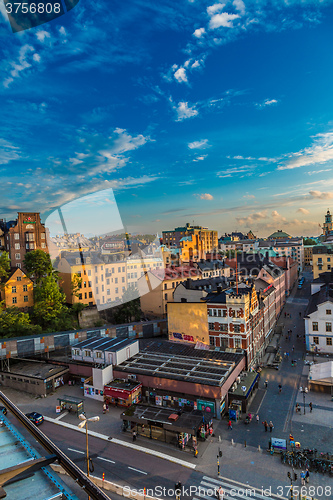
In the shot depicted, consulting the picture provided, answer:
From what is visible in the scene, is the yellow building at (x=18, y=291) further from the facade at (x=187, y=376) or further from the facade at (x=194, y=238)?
the facade at (x=194, y=238)

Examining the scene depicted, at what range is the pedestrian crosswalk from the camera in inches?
855

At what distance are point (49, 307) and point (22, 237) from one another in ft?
72.4

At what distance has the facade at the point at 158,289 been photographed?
224 feet

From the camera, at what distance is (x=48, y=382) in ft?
129

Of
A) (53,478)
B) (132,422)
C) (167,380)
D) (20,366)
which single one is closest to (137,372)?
(167,380)

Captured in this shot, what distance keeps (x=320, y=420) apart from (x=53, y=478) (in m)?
31.9

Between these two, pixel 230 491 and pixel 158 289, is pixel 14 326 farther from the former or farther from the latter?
pixel 230 491

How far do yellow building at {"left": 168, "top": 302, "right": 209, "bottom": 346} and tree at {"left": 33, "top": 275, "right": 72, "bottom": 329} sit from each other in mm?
22063

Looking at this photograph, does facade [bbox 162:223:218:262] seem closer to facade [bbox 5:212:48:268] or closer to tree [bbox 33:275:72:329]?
facade [bbox 5:212:48:268]

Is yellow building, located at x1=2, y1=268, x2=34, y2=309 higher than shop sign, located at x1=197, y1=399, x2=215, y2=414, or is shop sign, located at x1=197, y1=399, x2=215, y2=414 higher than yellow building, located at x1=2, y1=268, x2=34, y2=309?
yellow building, located at x1=2, y1=268, x2=34, y2=309

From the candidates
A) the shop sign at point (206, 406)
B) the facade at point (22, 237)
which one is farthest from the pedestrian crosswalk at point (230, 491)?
the facade at point (22, 237)

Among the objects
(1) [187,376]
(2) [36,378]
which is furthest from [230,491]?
(2) [36,378]

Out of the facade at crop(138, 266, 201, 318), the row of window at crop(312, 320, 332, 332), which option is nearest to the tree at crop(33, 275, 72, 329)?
the facade at crop(138, 266, 201, 318)

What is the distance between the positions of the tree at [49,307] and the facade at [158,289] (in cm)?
1849
